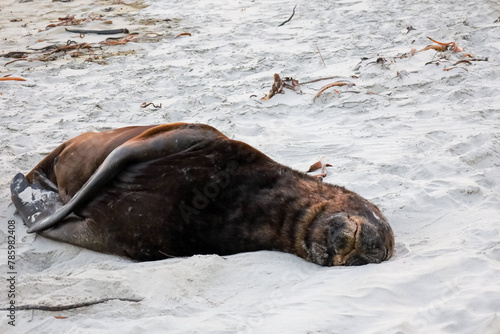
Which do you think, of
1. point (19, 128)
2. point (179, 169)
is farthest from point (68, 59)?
point (179, 169)

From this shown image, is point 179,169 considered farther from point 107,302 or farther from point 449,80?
point 449,80

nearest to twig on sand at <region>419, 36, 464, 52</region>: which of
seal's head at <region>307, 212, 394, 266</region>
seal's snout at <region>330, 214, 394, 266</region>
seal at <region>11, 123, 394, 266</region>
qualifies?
seal at <region>11, 123, 394, 266</region>

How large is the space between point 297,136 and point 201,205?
84.3 inches

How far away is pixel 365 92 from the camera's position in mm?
6371

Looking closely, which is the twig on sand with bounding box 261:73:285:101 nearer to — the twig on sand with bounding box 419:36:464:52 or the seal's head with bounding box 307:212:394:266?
the twig on sand with bounding box 419:36:464:52

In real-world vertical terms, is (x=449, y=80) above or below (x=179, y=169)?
below

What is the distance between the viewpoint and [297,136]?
5.58 m

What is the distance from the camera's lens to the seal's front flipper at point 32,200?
4.37 m

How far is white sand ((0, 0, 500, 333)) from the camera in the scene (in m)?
2.74

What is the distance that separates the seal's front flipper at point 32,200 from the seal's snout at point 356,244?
7.00 ft

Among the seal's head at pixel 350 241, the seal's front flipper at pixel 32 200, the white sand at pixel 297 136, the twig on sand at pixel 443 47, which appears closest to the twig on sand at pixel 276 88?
the white sand at pixel 297 136

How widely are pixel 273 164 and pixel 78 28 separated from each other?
7.69 meters

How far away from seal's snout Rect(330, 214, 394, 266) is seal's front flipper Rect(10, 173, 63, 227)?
2.14 m

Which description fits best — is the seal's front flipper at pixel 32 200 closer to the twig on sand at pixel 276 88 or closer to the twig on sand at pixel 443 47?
the twig on sand at pixel 276 88
